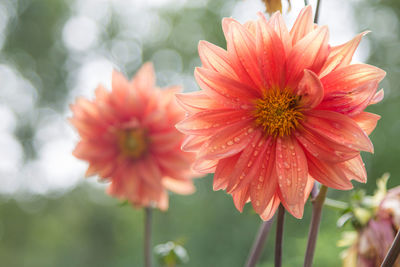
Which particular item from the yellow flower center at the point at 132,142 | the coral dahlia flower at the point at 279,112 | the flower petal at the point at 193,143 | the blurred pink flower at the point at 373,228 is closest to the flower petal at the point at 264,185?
the coral dahlia flower at the point at 279,112

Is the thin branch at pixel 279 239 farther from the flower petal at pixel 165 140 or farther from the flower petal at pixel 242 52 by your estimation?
the flower petal at pixel 165 140

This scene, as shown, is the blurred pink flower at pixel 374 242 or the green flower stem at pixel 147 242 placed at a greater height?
the blurred pink flower at pixel 374 242

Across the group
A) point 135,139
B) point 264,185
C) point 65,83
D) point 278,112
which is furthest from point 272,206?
point 65,83

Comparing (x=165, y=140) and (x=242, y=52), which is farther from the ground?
(x=242, y=52)

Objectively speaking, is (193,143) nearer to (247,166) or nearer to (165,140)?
(247,166)

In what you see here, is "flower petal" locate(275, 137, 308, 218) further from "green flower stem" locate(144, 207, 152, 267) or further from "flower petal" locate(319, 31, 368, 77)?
"green flower stem" locate(144, 207, 152, 267)

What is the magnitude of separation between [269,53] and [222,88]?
89 millimetres

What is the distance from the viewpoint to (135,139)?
4.00 feet

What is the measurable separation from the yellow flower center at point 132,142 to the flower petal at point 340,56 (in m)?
0.72

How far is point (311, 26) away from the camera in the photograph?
592mm

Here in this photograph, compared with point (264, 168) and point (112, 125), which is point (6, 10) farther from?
point (264, 168)

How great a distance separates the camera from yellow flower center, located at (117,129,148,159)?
1.21m

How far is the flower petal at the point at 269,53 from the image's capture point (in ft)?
1.96

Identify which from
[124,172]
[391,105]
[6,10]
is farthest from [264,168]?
[6,10]
